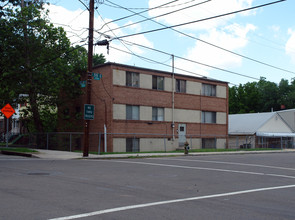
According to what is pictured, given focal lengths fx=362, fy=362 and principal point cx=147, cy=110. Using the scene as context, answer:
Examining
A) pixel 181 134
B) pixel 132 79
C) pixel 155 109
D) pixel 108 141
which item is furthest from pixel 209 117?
pixel 108 141

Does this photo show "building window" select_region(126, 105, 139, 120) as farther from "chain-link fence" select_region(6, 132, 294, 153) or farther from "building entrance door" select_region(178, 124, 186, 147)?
"building entrance door" select_region(178, 124, 186, 147)

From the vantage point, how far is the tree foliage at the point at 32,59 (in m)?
28.9

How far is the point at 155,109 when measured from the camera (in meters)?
34.6

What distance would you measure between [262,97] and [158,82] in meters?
48.7

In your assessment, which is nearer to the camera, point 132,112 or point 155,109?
point 132,112

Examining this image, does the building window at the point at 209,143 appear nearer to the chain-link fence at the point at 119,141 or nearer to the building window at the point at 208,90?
the chain-link fence at the point at 119,141

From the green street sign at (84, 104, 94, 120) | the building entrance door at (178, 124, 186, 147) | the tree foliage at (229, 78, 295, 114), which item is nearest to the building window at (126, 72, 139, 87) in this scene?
the building entrance door at (178, 124, 186, 147)

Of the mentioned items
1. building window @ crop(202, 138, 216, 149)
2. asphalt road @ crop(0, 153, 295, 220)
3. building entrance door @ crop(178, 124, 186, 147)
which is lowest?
asphalt road @ crop(0, 153, 295, 220)

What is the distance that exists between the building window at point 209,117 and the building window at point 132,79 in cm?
948

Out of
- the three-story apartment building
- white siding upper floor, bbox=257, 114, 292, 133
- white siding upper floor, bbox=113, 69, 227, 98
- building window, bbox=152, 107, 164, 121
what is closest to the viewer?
the three-story apartment building

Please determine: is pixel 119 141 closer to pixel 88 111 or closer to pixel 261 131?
pixel 88 111

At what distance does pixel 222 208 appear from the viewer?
7461mm

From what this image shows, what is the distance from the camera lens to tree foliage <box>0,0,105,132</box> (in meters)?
28.9

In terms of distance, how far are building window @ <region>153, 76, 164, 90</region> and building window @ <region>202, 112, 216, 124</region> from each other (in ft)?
21.8
